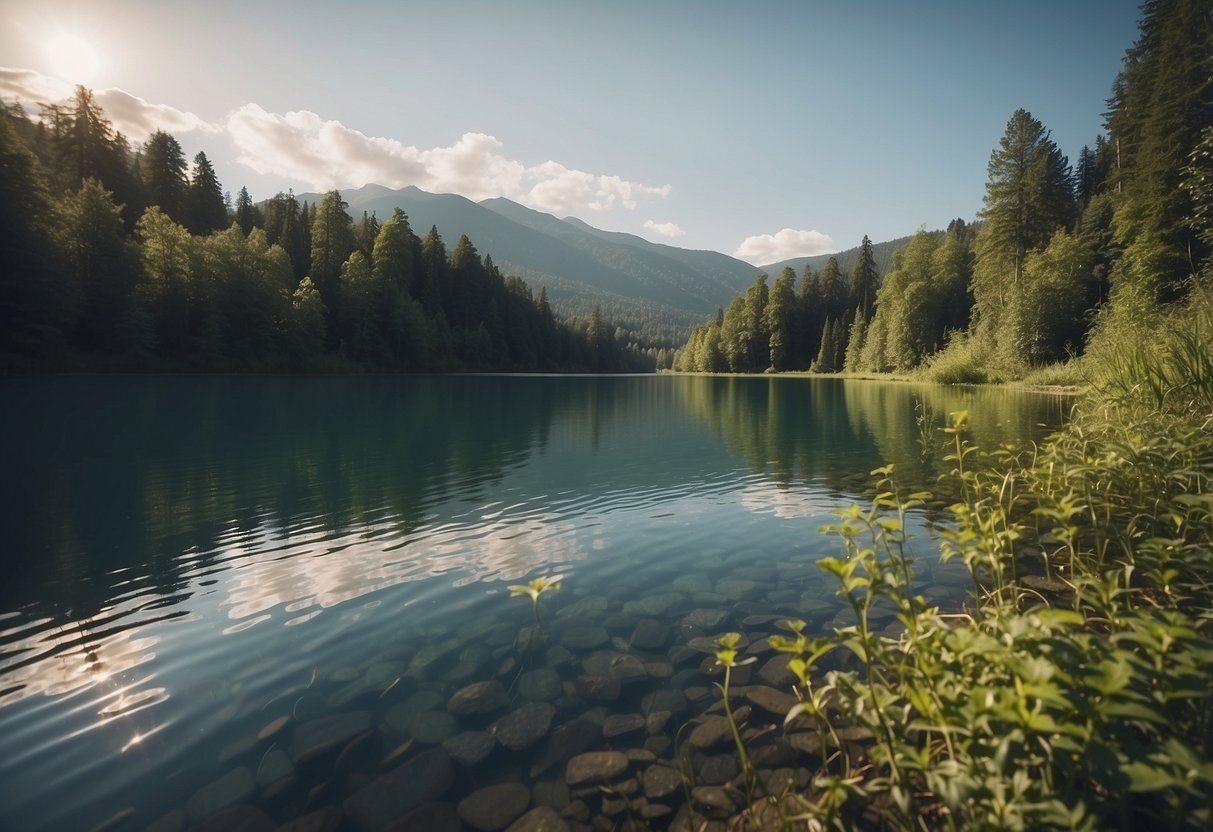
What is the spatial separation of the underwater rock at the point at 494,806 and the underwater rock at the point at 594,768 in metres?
0.33

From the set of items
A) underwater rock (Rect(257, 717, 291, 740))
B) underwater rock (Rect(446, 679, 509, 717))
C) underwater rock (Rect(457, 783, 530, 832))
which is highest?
underwater rock (Rect(257, 717, 291, 740))

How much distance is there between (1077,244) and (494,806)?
5752 centimetres

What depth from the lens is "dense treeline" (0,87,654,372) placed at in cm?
3900

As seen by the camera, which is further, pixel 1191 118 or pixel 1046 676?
pixel 1191 118

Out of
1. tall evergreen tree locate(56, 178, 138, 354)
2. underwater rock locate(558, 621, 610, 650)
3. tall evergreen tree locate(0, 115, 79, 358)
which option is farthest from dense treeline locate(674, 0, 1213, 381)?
tall evergreen tree locate(56, 178, 138, 354)

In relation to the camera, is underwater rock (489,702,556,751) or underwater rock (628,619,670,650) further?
underwater rock (628,619,670,650)

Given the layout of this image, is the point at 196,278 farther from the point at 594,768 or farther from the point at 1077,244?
the point at 1077,244

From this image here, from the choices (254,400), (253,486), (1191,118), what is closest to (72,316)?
(254,400)

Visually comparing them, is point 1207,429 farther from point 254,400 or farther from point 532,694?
point 254,400

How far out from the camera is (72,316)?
40.9m

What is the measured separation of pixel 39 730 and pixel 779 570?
7.46 meters

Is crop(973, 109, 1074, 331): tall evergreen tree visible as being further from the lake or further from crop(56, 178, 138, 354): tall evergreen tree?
crop(56, 178, 138, 354): tall evergreen tree

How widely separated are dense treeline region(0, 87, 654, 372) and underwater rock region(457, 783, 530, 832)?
5075 cm

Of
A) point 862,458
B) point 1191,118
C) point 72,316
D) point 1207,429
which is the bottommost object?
point 862,458
